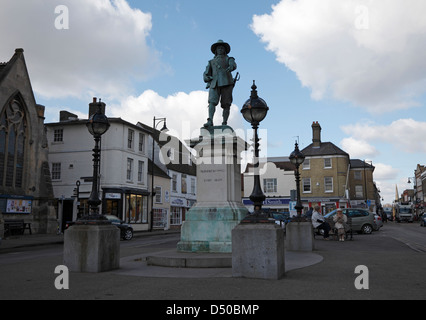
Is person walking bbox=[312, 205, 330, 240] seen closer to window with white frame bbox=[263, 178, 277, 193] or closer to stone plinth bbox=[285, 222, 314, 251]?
stone plinth bbox=[285, 222, 314, 251]

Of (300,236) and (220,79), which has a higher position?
(220,79)

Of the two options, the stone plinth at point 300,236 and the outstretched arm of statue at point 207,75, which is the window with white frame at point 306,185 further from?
the outstretched arm of statue at point 207,75

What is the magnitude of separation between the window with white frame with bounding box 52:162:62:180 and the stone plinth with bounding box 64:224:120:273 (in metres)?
27.9

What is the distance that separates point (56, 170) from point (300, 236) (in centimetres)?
2770

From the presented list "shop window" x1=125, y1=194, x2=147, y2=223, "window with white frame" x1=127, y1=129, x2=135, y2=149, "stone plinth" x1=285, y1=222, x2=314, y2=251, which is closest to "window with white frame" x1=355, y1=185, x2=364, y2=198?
"shop window" x1=125, y1=194, x2=147, y2=223

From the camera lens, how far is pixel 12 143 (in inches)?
1050

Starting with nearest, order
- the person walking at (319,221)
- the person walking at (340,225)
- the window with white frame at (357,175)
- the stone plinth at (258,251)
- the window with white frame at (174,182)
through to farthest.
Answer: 1. the stone plinth at (258,251)
2. the person walking at (340,225)
3. the person walking at (319,221)
4. the window with white frame at (174,182)
5. the window with white frame at (357,175)

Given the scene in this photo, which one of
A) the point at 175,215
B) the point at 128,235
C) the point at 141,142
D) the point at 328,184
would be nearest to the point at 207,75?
the point at 128,235

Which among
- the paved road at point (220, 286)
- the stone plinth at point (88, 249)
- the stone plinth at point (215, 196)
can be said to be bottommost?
the paved road at point (220, 286)

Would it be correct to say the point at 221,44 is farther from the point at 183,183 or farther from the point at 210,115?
the point at 183,183

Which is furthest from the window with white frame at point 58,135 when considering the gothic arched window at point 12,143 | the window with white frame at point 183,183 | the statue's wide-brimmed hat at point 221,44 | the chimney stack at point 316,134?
the chimney stack at point 316,134

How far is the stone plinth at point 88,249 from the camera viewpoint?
7840 mm

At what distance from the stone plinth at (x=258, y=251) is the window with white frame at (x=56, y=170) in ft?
100
